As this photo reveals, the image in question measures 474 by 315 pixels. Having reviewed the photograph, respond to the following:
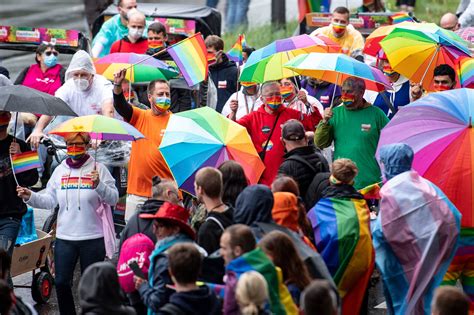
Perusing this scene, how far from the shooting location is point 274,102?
11531 millimetres

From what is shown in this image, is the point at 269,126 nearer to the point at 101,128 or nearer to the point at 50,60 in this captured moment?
the point at 101,128

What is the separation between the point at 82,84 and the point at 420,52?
Result: 3.35 m

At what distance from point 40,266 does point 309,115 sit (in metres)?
2.94

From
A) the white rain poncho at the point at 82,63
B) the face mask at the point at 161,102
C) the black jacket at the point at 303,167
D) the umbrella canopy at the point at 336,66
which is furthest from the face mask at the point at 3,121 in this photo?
the umbrella canopy at the point at 336,66

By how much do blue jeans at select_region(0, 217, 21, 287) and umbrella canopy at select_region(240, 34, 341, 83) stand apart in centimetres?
291

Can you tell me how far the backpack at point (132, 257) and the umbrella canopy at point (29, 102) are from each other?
2273 mm

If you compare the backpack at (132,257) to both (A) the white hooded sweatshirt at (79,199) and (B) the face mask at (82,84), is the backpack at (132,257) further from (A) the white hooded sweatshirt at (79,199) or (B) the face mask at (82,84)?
(B) the face mask at (82,84)

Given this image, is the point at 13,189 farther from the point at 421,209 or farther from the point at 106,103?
the point at 421,209

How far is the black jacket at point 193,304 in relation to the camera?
→ 24.3ft

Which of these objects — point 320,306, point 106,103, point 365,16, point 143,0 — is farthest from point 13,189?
point 143,0

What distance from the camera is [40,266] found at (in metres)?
11.3

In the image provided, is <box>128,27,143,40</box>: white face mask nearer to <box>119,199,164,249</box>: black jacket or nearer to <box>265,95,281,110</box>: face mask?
<box>265,95,281,110</box>: face mask

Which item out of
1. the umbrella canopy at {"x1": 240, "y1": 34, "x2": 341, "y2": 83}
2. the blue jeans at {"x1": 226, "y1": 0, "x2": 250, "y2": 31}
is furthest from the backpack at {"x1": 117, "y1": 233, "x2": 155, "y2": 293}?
the blue jeans at {"x1": 226, "y1": 0, "x2": 250, "y2": 31}

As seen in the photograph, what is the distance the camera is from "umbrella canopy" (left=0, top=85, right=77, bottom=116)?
1044 cm
